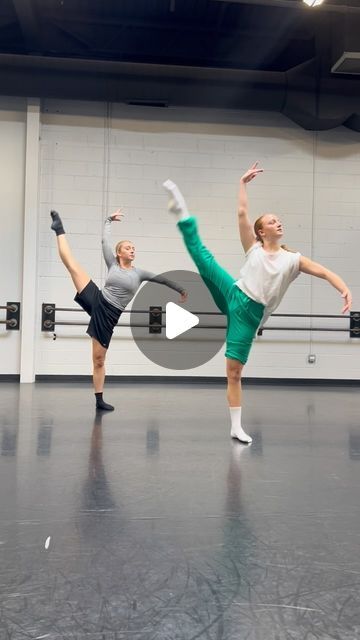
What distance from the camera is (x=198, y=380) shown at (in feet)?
20.0

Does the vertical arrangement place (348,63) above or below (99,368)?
above

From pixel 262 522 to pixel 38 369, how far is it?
4591 mm

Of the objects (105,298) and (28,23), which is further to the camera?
(28,23)

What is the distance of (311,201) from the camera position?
20.5ft

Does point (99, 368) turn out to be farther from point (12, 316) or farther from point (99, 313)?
point (12, 316)

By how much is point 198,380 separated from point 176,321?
0.72 m

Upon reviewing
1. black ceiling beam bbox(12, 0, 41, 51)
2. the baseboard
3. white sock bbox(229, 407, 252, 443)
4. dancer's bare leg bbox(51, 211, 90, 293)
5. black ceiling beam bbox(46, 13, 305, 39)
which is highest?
black ceiling beam bbox(46, 13, 305, 39)

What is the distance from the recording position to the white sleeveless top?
277 centimetres

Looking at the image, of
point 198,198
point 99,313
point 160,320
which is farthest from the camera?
point 198,198

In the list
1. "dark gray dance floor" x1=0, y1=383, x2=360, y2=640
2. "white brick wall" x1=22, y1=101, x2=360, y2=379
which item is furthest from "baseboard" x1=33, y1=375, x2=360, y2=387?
"dark gray dance floor" x1=0, y1=383, x2=360, y2=640

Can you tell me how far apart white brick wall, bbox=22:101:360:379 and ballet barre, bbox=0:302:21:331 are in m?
0.31

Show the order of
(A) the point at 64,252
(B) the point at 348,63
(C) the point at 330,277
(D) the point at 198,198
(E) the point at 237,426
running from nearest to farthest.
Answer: (C) the point at 330,277 → (E) the point at 237,426 → (A) the point at 64,252 → (B) the point at 348,63 → (D) the point at 198,198

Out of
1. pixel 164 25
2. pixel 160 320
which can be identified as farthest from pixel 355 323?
pixel 164 25

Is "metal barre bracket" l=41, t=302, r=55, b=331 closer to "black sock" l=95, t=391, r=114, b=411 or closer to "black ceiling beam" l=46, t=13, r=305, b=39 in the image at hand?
"black sock" l=95, t=391, r=114, b=411
